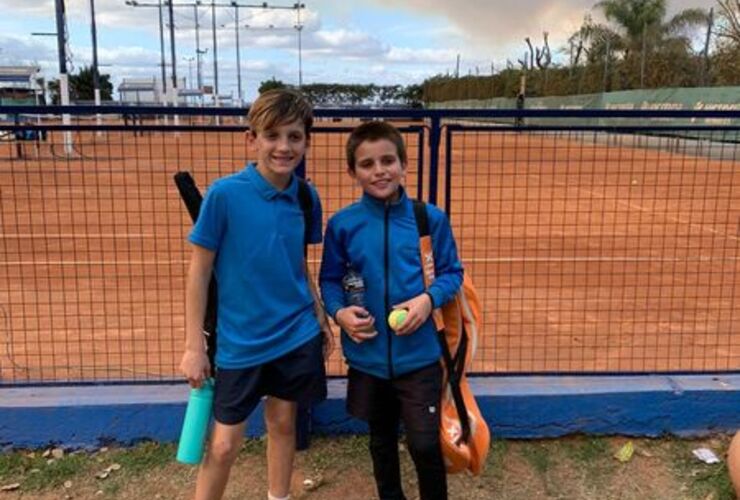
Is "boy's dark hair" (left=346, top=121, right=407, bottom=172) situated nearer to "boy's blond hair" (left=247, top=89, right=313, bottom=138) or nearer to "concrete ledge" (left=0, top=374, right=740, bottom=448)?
"boy's blond hair" (left=247, top=89, right=313, bottom=138)

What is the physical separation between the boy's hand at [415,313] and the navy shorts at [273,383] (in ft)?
1.16

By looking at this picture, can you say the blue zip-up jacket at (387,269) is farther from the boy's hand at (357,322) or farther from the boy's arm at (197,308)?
the boy's arm at (197,308)

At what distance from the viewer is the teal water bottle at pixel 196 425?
281cm

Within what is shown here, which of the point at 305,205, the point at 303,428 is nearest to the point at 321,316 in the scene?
the point at 305,205

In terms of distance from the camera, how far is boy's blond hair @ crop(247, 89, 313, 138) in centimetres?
268

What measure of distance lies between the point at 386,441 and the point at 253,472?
86 centimetres

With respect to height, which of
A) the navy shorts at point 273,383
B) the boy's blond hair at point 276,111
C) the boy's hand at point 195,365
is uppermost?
the boy's blond hair at point 276,111

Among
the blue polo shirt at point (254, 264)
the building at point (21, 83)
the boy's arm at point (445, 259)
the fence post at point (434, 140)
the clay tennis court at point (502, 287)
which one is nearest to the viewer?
the blue polo shirt at point (254, 264)

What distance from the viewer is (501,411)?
3.94 m

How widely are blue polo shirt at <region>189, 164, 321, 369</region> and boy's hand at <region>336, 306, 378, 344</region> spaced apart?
148 mm

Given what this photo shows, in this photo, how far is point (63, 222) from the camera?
38.0ft

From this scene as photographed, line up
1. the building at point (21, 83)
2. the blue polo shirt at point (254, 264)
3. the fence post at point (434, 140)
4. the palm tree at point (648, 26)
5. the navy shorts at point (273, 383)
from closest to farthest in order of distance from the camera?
the blue polo shirt at point (254, 264) < the navy shorts at point (273, 383) < the fence post at point (434, 140) < the building at point (21, 83) < the palm tree at point (648, 26)

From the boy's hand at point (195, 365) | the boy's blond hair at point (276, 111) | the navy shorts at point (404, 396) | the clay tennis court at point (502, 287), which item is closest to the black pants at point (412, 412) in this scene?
the navy shorts at point (404, 396)

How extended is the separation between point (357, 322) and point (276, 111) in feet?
2.70
